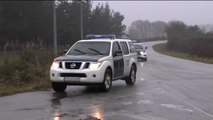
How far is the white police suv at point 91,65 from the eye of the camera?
1585 cm

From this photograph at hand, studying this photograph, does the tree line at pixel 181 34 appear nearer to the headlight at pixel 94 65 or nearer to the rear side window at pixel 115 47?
the rear side window at pixel 115 47

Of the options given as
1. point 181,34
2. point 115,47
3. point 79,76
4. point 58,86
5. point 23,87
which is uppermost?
point 115,47

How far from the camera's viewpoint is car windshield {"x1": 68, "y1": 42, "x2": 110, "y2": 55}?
17.2 meters

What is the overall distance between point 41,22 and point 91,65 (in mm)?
61543

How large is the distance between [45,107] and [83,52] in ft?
16.4

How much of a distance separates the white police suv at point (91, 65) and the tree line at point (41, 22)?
157 ft

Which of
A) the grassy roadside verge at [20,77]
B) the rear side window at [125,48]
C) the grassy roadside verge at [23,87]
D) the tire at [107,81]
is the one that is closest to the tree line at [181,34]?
the grassy roadside verge at [20,77]

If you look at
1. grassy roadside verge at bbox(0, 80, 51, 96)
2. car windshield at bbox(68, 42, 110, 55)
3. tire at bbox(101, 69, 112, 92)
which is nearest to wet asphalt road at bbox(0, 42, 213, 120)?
tire at bbox(101, 69, 112, 92)

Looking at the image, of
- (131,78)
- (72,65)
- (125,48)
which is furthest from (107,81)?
(131,78)

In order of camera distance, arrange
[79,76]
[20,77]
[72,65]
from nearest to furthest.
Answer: [79,76], [72,65], [20,77]

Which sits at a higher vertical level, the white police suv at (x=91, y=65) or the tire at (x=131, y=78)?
the white police suv at (x=91, y=65)

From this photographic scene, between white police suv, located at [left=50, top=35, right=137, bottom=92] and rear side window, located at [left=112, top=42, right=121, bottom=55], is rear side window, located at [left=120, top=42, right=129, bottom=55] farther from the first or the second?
rear side window, located at [left=112, top=42, right=121, bottom=55]

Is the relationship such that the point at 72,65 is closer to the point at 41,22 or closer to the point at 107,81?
the point at 107,81

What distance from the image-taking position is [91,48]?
17344 millimetres
